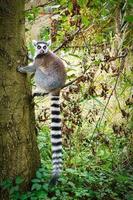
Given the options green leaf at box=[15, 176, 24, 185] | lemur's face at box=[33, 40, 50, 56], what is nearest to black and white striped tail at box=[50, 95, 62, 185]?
green leaf at box=[15, 176, 24, 185]

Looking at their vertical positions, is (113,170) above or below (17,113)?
below

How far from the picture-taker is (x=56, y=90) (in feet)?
14.0

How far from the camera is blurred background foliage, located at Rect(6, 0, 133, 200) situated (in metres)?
3.98

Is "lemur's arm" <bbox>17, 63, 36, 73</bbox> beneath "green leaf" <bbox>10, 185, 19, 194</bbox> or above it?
above

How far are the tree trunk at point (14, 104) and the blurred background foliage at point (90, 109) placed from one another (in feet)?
0.66

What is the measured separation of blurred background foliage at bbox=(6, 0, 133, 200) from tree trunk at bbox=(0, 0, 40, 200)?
201 mm

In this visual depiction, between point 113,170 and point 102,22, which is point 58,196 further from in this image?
point 102,22

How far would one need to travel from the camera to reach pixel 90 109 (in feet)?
15.3

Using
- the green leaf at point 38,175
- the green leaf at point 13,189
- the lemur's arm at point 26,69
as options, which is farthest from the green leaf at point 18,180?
the lemur's arm at point 26,69

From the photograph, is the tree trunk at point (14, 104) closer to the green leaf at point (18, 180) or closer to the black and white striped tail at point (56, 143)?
the green leaf at point (18, 180)

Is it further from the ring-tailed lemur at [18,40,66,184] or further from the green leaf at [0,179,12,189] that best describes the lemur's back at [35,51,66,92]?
the green leaf at [0,179,12,189]

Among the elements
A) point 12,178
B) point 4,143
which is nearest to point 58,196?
point 12,178

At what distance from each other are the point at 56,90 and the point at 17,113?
0.64 metres

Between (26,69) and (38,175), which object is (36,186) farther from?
(26,69)
